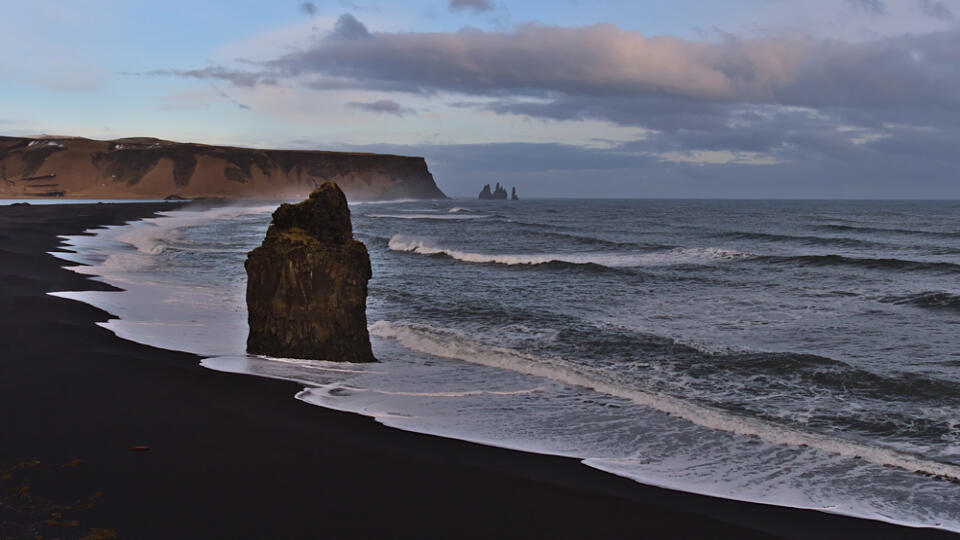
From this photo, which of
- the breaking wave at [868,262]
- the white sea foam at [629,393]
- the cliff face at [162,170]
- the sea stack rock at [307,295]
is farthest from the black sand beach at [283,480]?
the cliff face at [162,170]

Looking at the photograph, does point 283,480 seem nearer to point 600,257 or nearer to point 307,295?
point 307,295

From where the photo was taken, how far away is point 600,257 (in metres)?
26.7

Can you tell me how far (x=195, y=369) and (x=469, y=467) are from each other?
4008 millimetres

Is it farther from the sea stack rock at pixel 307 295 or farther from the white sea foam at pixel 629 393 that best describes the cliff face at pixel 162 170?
the sea stack rock at pixel 307 295

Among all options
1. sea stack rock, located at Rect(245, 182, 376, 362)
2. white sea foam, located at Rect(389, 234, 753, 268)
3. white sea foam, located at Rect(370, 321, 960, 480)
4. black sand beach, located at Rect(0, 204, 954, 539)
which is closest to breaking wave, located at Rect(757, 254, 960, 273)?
white sea foam, located at Rect(389, 234, 753, 268)

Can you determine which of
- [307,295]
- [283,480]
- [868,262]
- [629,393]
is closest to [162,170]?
[868,262]

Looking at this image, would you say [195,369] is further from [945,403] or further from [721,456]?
[945,403]

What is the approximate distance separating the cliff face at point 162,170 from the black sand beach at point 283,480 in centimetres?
16716

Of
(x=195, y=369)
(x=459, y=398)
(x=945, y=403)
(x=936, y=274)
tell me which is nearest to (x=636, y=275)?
(x=936, y=274)

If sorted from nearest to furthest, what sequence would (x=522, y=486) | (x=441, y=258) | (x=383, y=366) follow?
(x=522, y=486) < (x=383, y=366) < (x=441, y=258)

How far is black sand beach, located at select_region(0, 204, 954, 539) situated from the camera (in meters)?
3.79

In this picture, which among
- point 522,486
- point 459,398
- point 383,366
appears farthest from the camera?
point 383,366

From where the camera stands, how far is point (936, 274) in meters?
21.4

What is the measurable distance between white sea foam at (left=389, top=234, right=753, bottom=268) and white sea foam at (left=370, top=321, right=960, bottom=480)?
12980 millimetres
